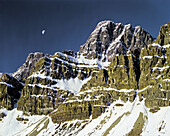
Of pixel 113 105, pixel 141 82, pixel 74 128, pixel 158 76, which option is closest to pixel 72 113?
pixel 74 128

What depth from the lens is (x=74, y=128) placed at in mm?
181000

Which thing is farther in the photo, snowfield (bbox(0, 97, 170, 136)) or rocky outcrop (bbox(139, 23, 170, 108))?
rocky outcrop (bbox(139, 23, 170, 108))

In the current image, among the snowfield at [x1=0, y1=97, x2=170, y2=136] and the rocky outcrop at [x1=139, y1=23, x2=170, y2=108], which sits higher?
the rocky outcrop at [x1=139, y1=23, x2=170, y2=108]

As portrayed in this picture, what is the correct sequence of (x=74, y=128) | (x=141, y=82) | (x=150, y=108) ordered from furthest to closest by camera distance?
1. (x=141, y=82)
2. (x=74, y=128)
3. (x=150, y=108)

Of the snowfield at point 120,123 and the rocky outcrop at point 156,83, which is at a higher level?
the rocky outcrop at point 156,83

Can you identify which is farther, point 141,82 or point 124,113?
point 141,82

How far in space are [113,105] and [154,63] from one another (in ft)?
158

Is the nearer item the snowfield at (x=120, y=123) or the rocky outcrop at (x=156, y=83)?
the snowfield at (x=120, y=123)

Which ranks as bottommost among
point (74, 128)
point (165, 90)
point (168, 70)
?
point (74, 128)

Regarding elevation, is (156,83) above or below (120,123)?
above

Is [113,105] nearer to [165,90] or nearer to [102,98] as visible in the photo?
[102,98]

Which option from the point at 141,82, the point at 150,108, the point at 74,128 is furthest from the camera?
the point at 141,82

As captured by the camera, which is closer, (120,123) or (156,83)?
(120,123)

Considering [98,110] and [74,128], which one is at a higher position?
[98,110]
